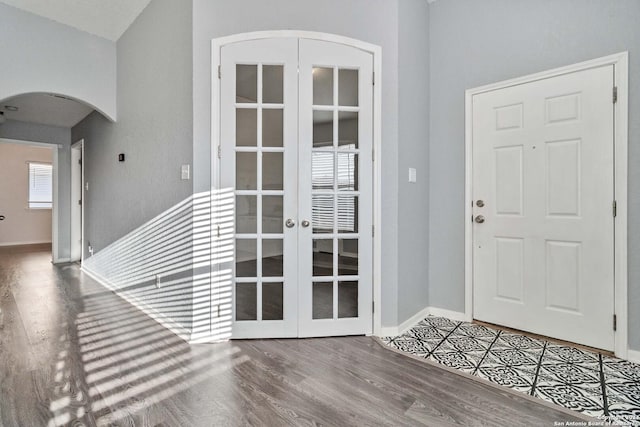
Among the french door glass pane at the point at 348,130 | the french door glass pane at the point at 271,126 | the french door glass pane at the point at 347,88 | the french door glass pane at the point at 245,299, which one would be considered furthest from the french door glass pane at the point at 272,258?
the french door glass pane at the point at 347,88

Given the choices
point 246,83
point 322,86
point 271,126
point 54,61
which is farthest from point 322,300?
point 54,61

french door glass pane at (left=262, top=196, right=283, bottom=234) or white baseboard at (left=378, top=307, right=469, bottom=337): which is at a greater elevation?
french door glass pane at (left=262, top=196, right=283, bottom=234)

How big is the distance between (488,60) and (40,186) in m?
10.00

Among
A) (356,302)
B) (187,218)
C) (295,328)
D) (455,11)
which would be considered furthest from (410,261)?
(455,11)

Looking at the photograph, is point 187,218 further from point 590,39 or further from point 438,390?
point 590,39

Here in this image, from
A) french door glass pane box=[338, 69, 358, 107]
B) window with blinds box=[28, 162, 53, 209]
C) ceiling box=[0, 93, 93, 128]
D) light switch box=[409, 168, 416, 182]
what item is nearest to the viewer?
french door glass pane box=[338, 69, 358, 107]

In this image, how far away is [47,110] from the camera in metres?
4.96

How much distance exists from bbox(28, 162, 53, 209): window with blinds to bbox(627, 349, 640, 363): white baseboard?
10.5 m

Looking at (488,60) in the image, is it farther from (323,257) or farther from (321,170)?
(323,257)

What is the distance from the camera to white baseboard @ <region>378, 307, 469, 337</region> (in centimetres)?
260

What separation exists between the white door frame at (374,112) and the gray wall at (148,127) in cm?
25

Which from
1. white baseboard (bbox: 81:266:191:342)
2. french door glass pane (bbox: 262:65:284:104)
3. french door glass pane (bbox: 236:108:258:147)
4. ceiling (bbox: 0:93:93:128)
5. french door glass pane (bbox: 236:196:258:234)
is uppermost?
ceiling (bbox: 0:93:93:128)

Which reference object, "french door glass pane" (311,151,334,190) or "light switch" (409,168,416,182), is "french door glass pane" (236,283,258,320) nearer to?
"french door glass pane" (311,151,334,190)

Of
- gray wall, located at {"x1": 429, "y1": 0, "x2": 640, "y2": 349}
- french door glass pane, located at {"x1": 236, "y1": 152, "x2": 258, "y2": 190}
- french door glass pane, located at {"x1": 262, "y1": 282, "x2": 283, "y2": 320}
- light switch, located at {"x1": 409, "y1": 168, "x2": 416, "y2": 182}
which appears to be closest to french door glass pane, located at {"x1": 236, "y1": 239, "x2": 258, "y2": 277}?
french door glass pane, located at {"x1": 262, "y1": 282, "x2": 283, "y2": 320}
